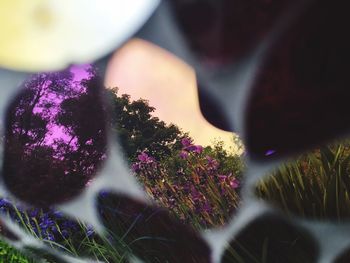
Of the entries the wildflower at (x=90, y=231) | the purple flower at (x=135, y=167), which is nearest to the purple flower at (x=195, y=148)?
the purple flower at (x=135, y=167)

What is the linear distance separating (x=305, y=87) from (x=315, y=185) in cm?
37

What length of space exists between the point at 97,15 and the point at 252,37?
0.64 meters

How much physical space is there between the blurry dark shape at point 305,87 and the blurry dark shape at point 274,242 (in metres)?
0.27

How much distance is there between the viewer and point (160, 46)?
2.37 metres

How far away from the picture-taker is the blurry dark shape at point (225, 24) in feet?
7.23

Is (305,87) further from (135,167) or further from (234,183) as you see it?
(135,167)

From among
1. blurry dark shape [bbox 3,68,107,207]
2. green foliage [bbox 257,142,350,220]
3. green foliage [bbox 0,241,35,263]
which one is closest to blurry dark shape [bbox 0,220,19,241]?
green foliage [bbox 0,241,35,263]

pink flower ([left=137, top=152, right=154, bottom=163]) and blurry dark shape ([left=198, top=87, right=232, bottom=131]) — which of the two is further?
pink flower ([left=137, top=152, right=154, bottom=163])

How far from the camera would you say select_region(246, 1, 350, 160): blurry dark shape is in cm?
215

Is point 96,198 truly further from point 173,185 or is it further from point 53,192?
point 173,185

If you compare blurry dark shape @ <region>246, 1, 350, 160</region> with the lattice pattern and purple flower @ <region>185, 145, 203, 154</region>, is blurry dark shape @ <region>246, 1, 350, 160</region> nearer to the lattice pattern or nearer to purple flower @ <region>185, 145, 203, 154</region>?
the lattice pattern

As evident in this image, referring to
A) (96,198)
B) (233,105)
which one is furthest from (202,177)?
(96,198)

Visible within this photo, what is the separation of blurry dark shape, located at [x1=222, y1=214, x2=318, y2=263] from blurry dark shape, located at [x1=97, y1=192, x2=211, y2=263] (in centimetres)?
17

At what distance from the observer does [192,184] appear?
2426 millimetres
